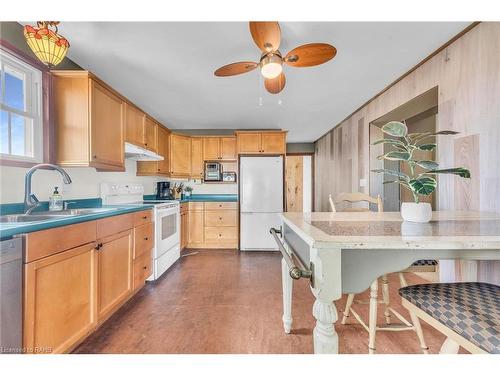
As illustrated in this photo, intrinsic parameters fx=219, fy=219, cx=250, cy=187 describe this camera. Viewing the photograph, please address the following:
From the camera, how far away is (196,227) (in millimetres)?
3812

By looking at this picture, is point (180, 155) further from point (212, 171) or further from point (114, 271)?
point (114, 271)

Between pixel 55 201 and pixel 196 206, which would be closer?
pixel 55 201

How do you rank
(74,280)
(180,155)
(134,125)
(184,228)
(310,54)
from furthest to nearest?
(180,155), (184,228), (134,125), (310,54), (74,280)

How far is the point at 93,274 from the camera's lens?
151cm

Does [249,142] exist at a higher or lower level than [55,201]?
higher

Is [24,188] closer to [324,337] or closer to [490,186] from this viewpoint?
[324,337]

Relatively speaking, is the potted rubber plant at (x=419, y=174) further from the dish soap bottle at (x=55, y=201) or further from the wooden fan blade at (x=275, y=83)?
the dish soap bottle at (x=55, y=201)

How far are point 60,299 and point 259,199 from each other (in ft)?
9.09

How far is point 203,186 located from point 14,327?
3385 mm

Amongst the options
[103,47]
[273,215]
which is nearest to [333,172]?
[273,215]

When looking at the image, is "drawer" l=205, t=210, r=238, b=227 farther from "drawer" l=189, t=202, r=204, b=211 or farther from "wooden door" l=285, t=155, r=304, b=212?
"wooden door" l=285, t=155, r=304, b=212

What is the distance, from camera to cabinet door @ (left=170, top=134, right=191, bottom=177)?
3895 millimetres

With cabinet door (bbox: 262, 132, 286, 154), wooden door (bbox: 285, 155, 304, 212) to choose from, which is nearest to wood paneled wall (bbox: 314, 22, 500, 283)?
cabinet door (bbox: 262, 132, 286, 154)

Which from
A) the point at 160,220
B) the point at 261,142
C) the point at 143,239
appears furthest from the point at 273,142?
the point at 143,239
